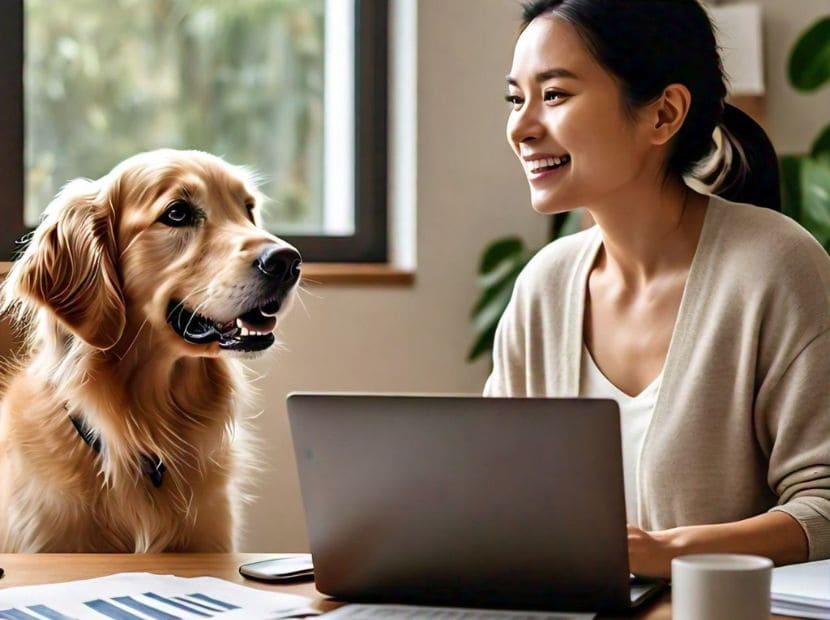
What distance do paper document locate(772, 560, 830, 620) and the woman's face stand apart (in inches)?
24.9

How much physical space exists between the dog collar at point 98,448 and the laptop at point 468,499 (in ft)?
2.21

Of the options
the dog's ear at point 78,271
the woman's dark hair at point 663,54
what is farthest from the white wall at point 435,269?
the woman's dark hair at point 663,54

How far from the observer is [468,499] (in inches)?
38.7

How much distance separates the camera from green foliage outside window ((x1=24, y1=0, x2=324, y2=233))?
2.80 m

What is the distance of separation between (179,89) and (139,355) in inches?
51.7

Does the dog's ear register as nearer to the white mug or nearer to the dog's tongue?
the dog's tongue

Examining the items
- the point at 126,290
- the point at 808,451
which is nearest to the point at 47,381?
the point at 126,290

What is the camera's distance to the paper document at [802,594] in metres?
0.98

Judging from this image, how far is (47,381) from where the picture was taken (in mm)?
1729

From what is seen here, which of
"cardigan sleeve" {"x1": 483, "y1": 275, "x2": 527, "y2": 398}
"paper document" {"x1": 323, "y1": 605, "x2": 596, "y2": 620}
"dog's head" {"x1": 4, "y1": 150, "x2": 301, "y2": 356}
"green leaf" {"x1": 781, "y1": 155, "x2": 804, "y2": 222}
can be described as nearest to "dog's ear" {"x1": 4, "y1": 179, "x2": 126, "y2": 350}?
"dog's head" {"x1": 4, "y1": 150, "x2": 301, "y2": 356}

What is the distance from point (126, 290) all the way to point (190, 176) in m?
0.22

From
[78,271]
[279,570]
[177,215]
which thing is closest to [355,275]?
[177,215]

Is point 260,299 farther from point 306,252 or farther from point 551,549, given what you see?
point 306,252

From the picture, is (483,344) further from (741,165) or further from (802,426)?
(802,426)
